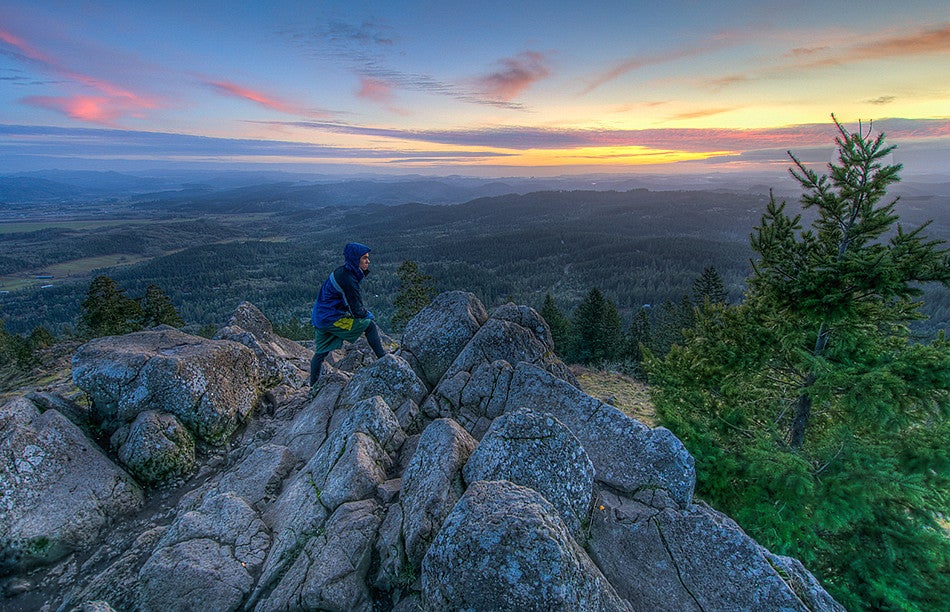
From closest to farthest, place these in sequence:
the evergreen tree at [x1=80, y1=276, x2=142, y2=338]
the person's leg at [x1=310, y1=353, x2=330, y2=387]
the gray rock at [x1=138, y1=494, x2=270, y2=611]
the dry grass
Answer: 1. the gray rock at [x1=138, y1=494, x2=270, y2=611]
2. the person's leg at [x1=310, y1=353, x2=330, y2=387]
3. the dry grass
4. the evergreen tree at [x1=80, y1=276, x2=142, y2=338]

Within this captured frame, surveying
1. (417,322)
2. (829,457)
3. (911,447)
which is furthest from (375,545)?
(911,447)

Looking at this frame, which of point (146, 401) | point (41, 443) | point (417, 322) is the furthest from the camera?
point (417, 322)

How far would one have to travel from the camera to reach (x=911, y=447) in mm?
9844

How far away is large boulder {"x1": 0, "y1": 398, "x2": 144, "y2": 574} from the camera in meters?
8.30

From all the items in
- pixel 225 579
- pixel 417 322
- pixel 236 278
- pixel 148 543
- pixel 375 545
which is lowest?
pixel 236 278

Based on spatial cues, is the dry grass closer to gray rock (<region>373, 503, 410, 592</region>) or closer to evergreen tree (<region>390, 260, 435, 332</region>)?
gray rock (<region>373, 503, 410, 592</region>)

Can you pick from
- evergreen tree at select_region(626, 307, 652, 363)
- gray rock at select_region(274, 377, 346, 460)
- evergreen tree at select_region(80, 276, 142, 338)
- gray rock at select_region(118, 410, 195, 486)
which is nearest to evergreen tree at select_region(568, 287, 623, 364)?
evergreen tree at select_region(626, 307, 652, 363)

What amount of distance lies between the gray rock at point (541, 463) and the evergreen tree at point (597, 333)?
41246 mm

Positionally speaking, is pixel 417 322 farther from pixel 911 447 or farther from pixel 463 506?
pixel 911 447

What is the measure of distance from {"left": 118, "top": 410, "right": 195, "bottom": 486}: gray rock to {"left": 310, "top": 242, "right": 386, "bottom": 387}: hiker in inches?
152

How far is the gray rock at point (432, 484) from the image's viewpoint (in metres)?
6.20

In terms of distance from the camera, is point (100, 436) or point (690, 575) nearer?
point (690, 575)

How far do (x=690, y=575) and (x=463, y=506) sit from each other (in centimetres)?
420

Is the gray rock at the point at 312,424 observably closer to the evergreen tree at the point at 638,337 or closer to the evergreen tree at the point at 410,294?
the evergreen tree at the point at 410,294
